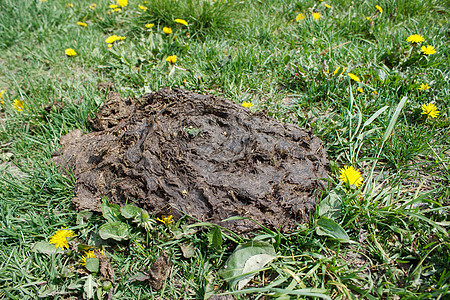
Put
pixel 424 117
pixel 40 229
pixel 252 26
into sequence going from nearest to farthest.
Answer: pixel 40 229 → pixel 424 117 → pixel 252 26

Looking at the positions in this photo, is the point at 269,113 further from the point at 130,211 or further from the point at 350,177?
the point at 130,211

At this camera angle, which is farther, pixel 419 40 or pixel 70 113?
pixel 419 40

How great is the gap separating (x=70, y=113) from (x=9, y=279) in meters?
1.64

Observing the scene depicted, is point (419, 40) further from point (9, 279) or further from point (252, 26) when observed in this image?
point (9, 279)

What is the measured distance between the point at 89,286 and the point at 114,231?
1.20ft

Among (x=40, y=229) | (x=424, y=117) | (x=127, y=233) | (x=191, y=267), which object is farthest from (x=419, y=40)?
(x=40, y=229)

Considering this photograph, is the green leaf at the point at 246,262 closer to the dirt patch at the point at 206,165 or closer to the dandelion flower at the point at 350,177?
the dirt patch at the point at 206,165

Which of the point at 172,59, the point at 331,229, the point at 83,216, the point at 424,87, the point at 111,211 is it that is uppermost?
the point at 424,87

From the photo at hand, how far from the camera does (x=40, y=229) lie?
2285 mm

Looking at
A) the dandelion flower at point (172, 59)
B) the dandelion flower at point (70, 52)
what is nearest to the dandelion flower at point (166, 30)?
the dandelion flower at point (172, 59)

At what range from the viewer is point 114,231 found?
6.97 ft

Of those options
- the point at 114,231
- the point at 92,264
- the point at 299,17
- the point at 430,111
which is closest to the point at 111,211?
the point at 114,231

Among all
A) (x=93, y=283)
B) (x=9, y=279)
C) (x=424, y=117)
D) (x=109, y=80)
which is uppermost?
(x=424, y=117)

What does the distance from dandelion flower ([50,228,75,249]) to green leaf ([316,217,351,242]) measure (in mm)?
1761
